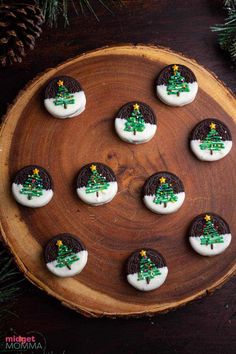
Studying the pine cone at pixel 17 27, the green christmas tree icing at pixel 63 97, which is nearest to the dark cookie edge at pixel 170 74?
the green christmas tree icing at pixel 63 97

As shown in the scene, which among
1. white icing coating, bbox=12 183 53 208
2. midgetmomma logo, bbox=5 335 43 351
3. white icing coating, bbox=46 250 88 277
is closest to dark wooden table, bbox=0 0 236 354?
midgetmomma logo, bbox=5 335 43 351

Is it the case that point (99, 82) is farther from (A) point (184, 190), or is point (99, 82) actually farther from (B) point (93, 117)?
(A) point (184, 190)

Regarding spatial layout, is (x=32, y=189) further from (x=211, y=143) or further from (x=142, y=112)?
(x=211, y=143)

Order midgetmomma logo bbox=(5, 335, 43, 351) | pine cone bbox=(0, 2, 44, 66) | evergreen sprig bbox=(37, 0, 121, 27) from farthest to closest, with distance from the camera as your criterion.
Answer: evergreen sprig bbox=(37, 0, 121, 27), midgetmomma logo bbox=(5, 335, 43, 351), pine cone bbox=(0, 2, 44, 66)

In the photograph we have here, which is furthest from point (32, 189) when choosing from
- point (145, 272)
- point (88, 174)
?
point (145, 272)

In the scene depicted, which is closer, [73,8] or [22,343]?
[22,343]

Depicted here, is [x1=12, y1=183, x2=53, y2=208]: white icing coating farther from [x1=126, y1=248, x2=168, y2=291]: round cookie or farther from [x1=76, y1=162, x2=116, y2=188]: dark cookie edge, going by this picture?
[x1=126, y1=248, x2=168, y2=291]: round cookie

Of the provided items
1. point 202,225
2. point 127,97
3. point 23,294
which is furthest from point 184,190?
point 23,294
